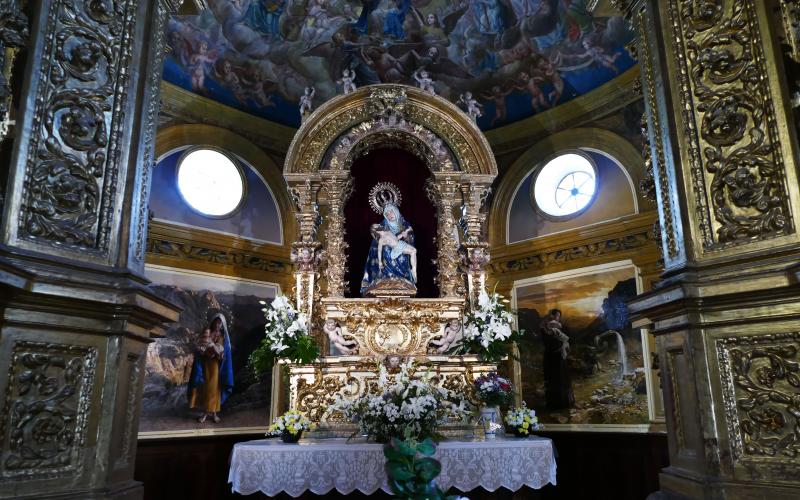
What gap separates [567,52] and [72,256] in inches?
371

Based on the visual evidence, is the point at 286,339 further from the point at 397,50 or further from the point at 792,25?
the point at 397,50

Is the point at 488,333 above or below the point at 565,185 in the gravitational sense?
below

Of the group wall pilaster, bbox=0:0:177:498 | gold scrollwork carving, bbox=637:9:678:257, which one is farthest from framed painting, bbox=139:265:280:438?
gold scrollwork carving, bbox=637:9:678:257

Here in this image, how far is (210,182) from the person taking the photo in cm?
1170

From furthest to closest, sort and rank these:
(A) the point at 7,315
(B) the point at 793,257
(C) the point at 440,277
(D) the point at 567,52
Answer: (D) the point at 567,52 < (C) the point at 440,277 < (B) the point at 793,257 < (A) the point at 7,315

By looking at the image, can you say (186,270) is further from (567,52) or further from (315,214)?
(567,52)

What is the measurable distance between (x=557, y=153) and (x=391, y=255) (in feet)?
15.5

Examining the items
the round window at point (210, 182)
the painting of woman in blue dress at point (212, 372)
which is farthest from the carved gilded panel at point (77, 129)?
the round window at point (210, 182)

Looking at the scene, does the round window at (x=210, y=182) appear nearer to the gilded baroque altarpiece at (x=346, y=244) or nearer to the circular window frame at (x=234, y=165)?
the circular window frame at (x=234, y=165)

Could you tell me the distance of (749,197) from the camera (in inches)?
170

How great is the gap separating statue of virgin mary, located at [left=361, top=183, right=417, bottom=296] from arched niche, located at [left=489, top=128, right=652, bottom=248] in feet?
11.2

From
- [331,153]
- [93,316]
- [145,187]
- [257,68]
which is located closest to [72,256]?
[93,316]

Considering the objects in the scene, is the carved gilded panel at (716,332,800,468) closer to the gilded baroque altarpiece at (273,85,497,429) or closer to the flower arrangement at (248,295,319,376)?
the gilded baroque altarpiece at (273,85,497,429)

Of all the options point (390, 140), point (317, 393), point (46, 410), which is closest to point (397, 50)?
point (390, 140)
